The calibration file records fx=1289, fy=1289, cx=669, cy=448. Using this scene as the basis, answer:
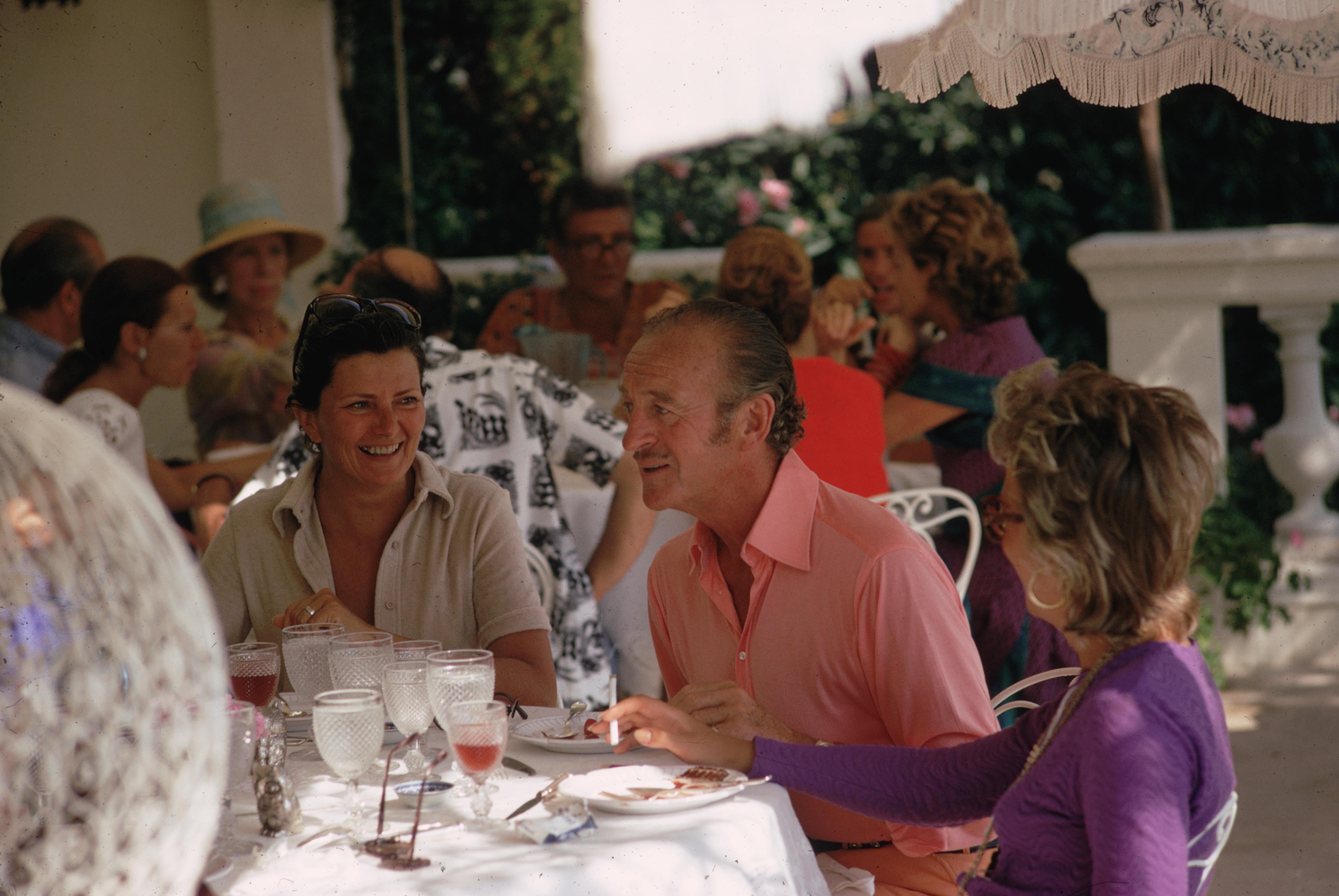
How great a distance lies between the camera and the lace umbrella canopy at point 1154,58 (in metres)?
2.13

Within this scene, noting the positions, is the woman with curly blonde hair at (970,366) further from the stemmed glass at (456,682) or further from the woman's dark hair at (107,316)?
the woman's dark hair at (107,316)

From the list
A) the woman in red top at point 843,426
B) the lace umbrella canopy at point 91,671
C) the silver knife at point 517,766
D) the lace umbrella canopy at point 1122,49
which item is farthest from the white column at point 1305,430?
the lace umbrella canopy at point 91,671

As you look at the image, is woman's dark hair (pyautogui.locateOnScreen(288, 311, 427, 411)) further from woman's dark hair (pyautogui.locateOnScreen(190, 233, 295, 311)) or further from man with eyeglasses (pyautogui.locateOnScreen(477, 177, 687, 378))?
woman's dark hair (pyautogui.locateOnScreen(190, 233, 295, 311))

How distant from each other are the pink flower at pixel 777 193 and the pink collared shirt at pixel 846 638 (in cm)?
580

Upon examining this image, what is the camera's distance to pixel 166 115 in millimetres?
6969

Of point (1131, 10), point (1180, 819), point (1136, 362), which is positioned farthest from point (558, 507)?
point (1136, 362)

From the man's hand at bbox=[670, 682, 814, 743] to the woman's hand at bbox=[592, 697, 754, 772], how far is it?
4 cm

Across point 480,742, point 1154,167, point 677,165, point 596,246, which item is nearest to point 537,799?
point 480,742

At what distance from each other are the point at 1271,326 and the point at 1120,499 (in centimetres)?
418

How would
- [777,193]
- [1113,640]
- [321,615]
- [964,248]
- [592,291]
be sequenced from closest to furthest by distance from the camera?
[1113,640]
[321,615]
[964,248]
[592,291]
[777,193]

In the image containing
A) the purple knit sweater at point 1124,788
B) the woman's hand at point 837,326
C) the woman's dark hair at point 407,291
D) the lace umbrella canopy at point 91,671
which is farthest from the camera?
the woman's hand at point 837,326

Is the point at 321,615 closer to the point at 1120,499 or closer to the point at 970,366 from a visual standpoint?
the point at 1120,499

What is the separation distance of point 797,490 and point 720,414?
0.56 feet

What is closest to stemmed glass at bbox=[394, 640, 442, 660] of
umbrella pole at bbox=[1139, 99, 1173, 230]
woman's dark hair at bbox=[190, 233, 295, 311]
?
woman's dark hair at bbox=[190, 233, 295, 311]
